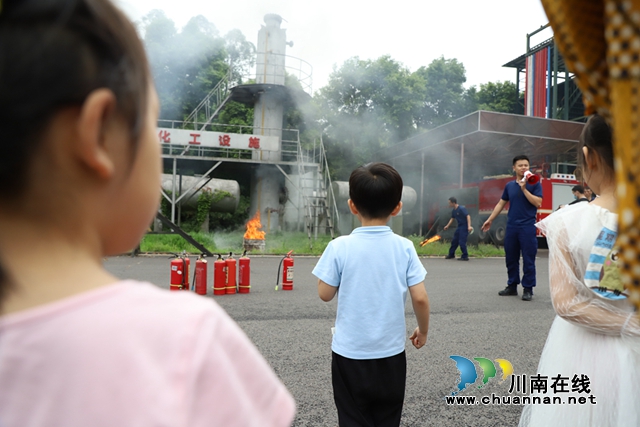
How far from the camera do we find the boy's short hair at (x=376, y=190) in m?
2.08

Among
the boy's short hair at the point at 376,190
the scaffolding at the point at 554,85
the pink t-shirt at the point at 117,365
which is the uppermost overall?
the scaffolding at the point at 554,85

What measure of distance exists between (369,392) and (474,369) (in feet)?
6.34

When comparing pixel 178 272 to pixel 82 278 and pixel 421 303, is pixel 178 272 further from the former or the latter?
pixel 82 278

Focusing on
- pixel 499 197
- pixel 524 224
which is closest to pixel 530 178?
pixel 524 224

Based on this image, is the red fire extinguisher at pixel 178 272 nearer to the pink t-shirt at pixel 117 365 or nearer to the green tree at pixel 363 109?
the pink t-shirt at pixel 117 365

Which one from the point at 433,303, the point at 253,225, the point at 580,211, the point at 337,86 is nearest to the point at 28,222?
the point at 580,211

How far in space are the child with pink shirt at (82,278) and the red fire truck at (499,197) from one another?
16017 mm

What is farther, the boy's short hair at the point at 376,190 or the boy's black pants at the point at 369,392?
the boy's short hair at the point at 376,190

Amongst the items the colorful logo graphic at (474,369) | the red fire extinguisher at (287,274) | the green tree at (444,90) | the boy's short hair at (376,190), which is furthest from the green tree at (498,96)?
the boy's short hair at (376,190)

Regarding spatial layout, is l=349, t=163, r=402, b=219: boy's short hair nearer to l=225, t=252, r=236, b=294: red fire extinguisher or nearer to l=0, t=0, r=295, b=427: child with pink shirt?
l=0, t=0, r=295, b=427: child with pink shirt

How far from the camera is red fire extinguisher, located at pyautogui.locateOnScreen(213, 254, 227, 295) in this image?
6.30 m

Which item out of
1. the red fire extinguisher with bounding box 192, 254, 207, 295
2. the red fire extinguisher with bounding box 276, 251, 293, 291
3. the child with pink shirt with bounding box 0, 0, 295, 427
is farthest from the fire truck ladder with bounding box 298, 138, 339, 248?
the child with pink shirt with bounding box 0, 0, 295, 427

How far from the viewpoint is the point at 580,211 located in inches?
68.9

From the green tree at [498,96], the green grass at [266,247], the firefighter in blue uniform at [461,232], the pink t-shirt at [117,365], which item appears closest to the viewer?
the pink t-shirt at [117,365]
